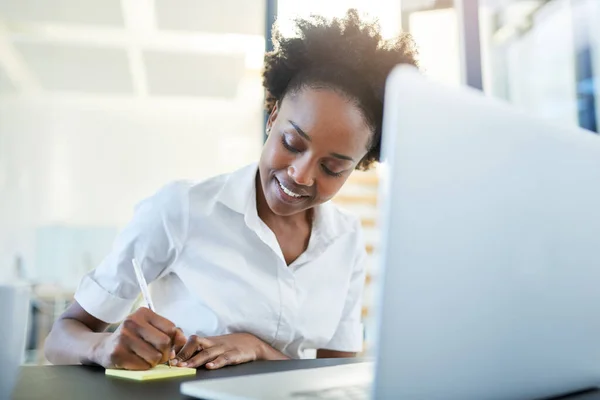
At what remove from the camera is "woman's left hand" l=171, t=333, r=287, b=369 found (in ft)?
2.73

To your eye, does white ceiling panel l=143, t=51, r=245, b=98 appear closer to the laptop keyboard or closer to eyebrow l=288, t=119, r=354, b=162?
eyebrow l=288, t=119, r=354, b=162

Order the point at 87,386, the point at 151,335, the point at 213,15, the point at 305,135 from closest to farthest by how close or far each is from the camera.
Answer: the point at 87,386, the point at 151,335, the point at 305,135, the point at 213,15

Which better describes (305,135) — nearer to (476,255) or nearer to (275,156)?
(275,156)

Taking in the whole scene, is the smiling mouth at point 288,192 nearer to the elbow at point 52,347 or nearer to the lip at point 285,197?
the lip at point 285,197

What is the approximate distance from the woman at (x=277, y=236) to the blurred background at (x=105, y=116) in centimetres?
192

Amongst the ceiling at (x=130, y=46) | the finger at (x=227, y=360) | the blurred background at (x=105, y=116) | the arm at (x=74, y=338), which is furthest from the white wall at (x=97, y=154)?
the finger at (x=227, y=360)

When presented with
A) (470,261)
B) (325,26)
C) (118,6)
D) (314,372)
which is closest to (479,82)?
(325,26)

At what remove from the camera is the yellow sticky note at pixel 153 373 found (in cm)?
67

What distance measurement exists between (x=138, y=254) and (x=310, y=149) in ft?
1.27

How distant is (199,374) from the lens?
760 mm

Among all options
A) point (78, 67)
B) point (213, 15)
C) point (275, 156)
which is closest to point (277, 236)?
point (275, 156)

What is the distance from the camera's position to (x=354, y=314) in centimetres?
139

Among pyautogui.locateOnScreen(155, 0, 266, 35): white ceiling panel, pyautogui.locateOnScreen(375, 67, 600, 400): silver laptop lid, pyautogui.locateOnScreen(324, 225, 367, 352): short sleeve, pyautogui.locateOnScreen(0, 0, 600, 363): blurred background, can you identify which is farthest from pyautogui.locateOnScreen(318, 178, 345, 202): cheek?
pyautogui.locateOnScreen(155, 0, 266, 35): white ceiling panel

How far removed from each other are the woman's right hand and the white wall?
3012 mm
